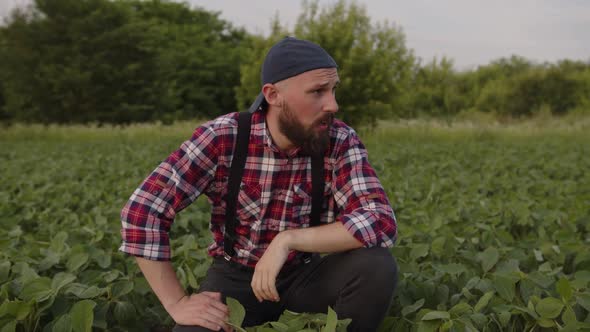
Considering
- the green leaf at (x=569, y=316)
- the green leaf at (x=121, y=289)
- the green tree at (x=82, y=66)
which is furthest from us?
the green tree at (x=82, y=66)

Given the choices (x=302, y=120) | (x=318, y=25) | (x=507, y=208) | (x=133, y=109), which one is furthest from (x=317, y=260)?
(x=133, y=109)

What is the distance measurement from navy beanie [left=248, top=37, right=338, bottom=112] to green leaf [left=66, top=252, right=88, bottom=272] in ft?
3.69

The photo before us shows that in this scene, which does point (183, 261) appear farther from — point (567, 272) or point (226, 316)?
point (567, 272)

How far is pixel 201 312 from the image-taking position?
1.72m

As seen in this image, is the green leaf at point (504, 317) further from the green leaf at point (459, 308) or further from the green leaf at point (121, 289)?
the green leaf at point (121, 289)

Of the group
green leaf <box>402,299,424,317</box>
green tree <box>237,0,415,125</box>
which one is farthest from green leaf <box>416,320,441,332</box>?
green tree <box>237,0,415,125</box>

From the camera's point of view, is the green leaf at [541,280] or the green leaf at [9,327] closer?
the green leaf at [9,327]

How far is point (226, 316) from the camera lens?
1.75 meters

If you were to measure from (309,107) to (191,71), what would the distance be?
114 ft

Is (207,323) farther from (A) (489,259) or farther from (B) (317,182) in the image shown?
(A) (489,259)

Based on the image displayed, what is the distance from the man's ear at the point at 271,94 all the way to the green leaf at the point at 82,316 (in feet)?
2.84

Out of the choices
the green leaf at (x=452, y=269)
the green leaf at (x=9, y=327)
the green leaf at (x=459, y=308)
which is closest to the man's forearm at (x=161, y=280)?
the green leaf at (x=9, y=327)

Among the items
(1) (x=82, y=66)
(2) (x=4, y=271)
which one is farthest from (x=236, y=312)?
(1) (x=82, y=66)

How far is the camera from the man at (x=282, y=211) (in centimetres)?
175
